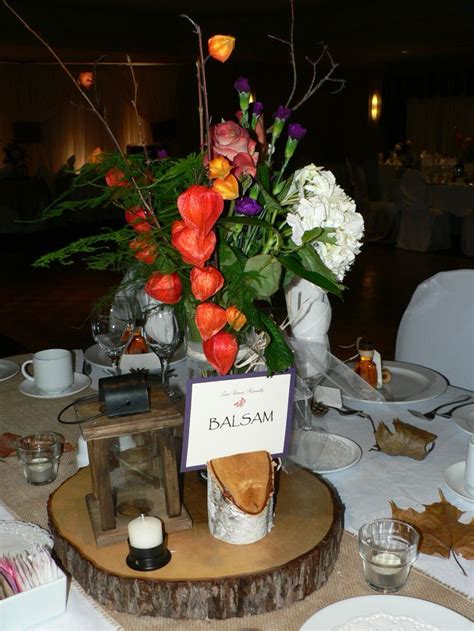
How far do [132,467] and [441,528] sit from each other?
53cm

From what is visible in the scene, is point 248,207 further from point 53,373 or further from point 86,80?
point 53,373

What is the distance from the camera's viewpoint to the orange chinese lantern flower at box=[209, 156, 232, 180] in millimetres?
967

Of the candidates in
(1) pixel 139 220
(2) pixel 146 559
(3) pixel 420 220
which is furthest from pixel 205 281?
(3) pixel 420 220

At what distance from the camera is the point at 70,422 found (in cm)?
167

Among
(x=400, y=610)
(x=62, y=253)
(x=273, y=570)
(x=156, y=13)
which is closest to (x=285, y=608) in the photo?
(x=273, y=570)

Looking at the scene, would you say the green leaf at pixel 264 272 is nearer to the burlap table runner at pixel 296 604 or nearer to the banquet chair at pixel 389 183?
the burlap table runner at pixel 296 604

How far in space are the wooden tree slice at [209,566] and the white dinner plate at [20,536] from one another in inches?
1.0

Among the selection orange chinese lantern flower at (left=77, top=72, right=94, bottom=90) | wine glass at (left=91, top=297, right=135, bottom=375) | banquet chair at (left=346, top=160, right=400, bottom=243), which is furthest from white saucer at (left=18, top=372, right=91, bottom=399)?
banquet chair at (left=346, top=160, right=400, bottom=243)

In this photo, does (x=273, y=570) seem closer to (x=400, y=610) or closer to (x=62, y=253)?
(x=400, y=610)

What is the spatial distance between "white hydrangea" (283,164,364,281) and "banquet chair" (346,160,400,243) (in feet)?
25.7

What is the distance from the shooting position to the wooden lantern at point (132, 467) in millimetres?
1063

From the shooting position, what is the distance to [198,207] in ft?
3.07

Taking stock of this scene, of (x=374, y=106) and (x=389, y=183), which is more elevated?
(x=374, y=106)

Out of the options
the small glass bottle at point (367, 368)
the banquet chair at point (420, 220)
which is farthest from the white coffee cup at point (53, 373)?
the banquet chair at point (420, 220)
